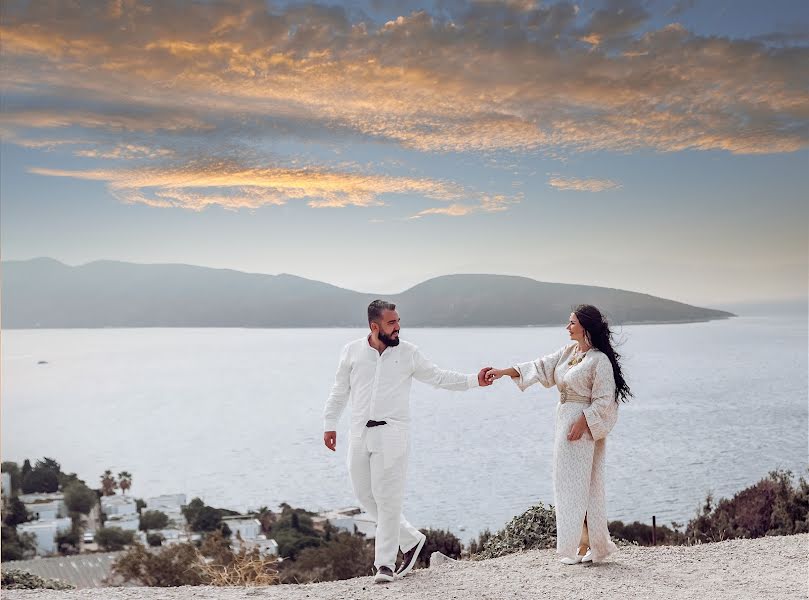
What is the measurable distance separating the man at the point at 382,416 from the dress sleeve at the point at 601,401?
2.75 ft

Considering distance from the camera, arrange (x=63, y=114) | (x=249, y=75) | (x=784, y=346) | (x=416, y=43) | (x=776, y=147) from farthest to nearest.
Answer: (x=784, y=346)
(x=249, y=75)
(x=776, y=147)
(x=63, y=114)
(x=416, y=43)

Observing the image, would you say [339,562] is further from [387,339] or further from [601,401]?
[601,401]

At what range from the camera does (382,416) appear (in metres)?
5.94

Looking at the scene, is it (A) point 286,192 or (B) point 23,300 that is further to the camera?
(A) point 286,192

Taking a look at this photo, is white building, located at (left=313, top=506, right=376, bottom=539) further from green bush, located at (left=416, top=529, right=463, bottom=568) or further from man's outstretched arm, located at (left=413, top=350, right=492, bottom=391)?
man's outstretched arm, located at (left=413, top=350, right=492, bottom=391)

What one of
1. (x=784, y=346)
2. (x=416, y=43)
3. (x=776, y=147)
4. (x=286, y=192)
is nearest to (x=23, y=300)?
(x=286, y=192)

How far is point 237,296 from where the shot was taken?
41.9 metres

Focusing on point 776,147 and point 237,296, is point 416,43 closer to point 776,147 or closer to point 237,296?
point 776,147

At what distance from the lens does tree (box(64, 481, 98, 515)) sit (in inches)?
1275

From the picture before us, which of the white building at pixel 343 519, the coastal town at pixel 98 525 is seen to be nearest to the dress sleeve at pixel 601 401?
the coastal town at pixel 98 525

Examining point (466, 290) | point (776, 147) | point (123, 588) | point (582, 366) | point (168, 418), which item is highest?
point (776, 147)

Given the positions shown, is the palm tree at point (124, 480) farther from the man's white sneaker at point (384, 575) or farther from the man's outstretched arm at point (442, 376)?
the man's outstretched arm at point (442, 376)

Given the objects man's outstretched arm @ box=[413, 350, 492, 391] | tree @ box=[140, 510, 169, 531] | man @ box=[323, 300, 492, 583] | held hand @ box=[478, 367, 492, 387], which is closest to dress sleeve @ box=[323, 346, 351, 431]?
man @ box=[323, 300, 492, 583]

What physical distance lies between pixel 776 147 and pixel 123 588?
30.2 meters
